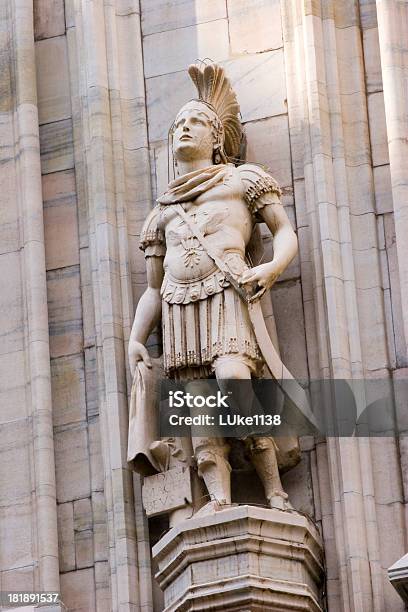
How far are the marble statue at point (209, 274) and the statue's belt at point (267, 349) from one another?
0.01 meters

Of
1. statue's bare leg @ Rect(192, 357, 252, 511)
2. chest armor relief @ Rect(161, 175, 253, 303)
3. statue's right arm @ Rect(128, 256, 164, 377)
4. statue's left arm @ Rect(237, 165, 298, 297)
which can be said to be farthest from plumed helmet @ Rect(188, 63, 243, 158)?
statue's bare leg @ Rect(192, 357, 252, 511)

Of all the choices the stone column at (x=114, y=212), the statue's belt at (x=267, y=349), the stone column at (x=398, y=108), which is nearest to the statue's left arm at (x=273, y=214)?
the statue's belt at (x=267, y=349)

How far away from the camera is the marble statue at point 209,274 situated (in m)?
16.2

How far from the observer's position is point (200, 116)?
1681 centimetres

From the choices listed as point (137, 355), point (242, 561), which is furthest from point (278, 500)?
point (137, 355)

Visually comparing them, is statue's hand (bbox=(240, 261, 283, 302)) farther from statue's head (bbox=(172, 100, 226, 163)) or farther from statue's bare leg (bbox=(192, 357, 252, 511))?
statue's head (bbox=(172, 100, 226, 163))

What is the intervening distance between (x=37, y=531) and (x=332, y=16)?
3731 mm

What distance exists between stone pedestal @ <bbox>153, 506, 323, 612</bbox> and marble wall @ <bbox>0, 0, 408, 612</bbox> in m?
0.36

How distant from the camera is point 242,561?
51.2ft

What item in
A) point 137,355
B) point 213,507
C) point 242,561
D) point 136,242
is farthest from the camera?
point 136,242

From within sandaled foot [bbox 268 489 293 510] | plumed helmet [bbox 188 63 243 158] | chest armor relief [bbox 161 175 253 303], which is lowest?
sandaled foot [bbox 268 489 293 510]

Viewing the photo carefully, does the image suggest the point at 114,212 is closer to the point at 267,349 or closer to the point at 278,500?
the point at 267,349

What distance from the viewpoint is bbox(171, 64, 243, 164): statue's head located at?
16.8 m

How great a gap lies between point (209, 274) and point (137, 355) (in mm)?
667
